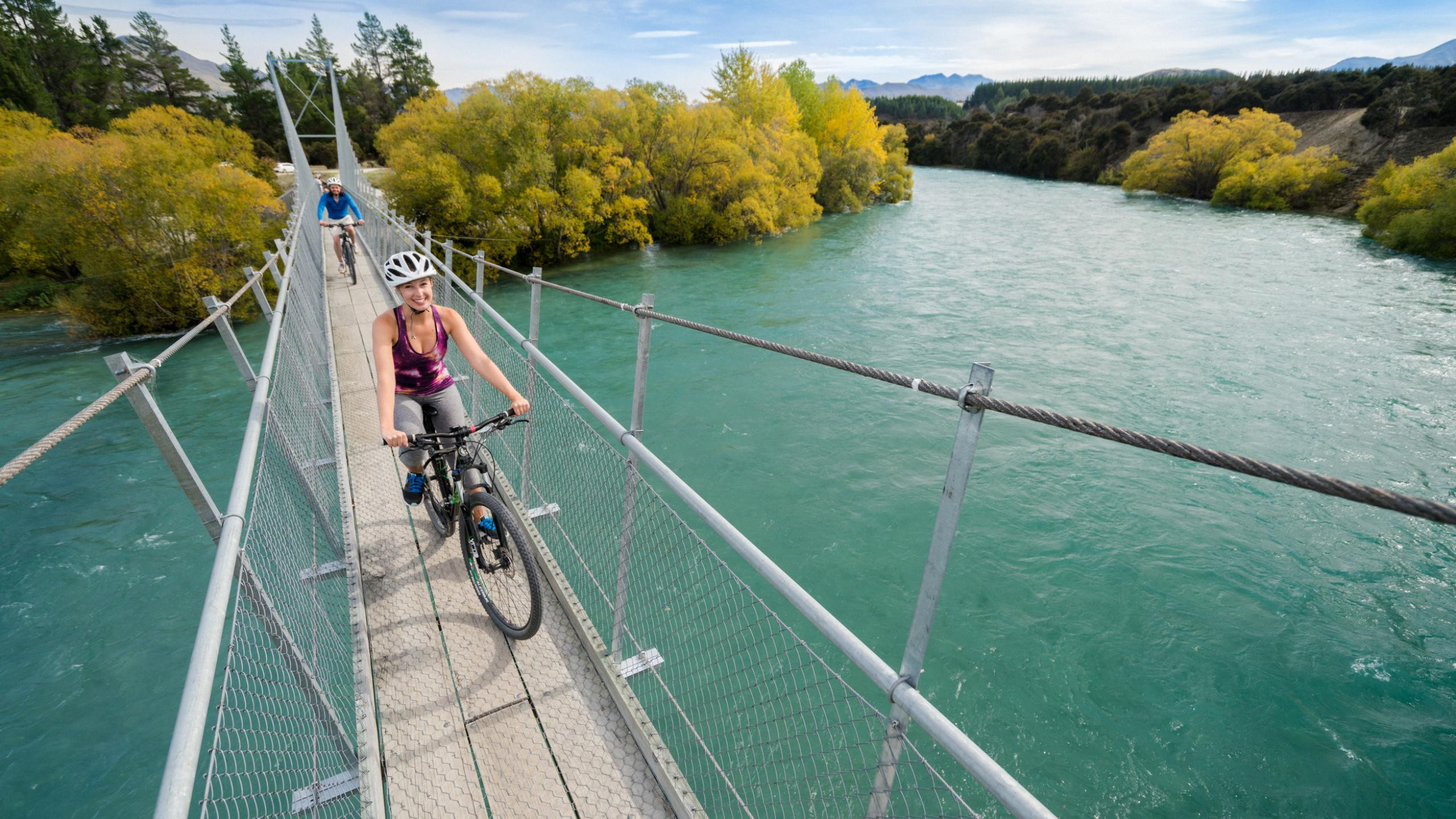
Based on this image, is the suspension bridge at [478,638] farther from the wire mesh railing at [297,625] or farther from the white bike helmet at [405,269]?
the white bike helmet at [405,269]

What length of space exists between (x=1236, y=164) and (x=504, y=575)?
48899 millimetres

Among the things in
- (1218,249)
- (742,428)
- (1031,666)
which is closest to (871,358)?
(742,428)

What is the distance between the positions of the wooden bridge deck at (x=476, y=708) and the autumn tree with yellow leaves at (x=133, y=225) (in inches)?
848

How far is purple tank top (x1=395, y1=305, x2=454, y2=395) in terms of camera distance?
330cm

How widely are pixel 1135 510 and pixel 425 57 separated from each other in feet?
295

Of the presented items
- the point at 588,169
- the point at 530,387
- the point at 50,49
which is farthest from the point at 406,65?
the point at 530,387

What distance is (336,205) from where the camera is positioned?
388 inches

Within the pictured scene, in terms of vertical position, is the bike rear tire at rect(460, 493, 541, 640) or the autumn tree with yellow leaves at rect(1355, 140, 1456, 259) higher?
the autumn tree with yellow leaves at rect(1355, 140, 1456, 259)

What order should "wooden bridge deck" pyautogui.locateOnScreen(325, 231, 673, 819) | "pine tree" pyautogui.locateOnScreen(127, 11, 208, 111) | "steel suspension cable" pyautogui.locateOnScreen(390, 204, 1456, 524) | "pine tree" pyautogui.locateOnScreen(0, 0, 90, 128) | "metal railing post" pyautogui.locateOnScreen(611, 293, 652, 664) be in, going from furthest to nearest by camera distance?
1. "pine tree" pyautogui.locateOnScreen(127, 11, 208, 111)
2. "pine tree" pyautogui.locateOnScreen(0, 0, 90, 128)
3. "metal railing post" pyautogui.locateOnScreen(611, 293, 652, 664)
4. "wooden bridge deck" pyautogui.locateOnScreen(325, 231, 673, 819)
5. "steel suspension cable" pyautogui.locateOnScreen(390, 204, 1456, 524)

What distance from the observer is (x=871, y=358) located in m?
14.7

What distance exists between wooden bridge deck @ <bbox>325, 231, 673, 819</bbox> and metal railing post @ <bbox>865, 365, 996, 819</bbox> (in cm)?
135

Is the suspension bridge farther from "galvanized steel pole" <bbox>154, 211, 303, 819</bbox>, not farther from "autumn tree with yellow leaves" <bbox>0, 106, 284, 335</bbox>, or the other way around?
"autumn tree with yellow leaves" <bbox>0, 106, 284, 335</bbox>

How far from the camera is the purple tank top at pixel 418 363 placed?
3.30m

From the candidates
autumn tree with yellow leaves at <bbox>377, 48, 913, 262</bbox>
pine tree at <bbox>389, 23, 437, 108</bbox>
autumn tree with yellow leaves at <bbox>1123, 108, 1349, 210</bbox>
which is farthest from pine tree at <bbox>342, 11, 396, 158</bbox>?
autumn tree with yellow leaves at <bbox>1123, 108, 1349, 210</bbox>
